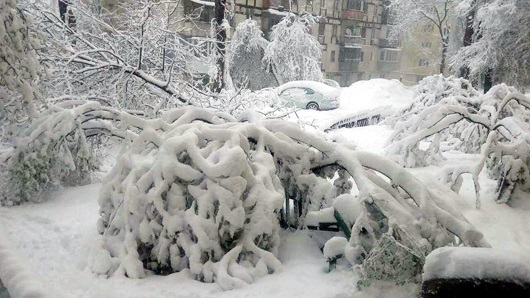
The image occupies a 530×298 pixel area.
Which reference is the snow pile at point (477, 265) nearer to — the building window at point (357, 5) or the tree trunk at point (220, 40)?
the tree trunk at point (220, 40)

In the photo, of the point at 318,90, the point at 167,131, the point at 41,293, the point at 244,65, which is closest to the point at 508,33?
the point at 318,90

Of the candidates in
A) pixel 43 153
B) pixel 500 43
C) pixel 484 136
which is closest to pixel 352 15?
pixel 500 43

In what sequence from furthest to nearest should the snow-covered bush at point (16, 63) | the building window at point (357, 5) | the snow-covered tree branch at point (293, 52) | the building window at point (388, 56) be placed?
the building window at point (388, 56)
the building window at point (357, 5)
the snow-covered tree branch at point (293, 52)
the snow-covered bush at point (16, 63)

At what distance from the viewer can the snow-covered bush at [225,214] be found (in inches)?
143

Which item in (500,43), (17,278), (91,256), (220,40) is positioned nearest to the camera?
(17,278)

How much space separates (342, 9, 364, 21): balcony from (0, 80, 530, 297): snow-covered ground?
33.4 metres

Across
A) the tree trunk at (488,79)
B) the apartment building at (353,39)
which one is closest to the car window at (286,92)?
the tree trunk at (488,79)

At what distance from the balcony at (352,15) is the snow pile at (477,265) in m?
36.7

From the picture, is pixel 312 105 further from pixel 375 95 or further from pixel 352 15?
pixel 352 15

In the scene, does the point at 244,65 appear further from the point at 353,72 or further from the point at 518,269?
the point at 518,269

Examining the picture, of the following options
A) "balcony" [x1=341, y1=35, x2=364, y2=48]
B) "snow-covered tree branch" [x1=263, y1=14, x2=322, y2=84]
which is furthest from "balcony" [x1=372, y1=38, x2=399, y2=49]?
"snow-covered tree branch" [x1=263, y1=14, x2=322, y2=84]

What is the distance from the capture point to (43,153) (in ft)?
18.6

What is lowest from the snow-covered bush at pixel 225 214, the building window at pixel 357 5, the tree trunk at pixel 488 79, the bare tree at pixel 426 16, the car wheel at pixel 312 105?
the car wheel at pixel 312 105

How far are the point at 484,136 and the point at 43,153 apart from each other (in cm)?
840
